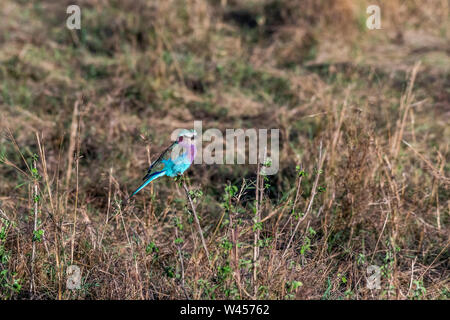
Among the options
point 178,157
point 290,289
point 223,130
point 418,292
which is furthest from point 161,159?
point 223,130

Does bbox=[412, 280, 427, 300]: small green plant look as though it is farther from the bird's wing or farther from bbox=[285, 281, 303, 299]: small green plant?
the bird's wing

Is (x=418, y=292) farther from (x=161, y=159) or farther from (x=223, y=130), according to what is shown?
(x=223, y=130)

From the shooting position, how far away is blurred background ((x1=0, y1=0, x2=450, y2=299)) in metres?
2.98

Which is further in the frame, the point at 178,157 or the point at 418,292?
the point at 178,157

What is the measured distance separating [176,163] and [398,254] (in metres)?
1.49

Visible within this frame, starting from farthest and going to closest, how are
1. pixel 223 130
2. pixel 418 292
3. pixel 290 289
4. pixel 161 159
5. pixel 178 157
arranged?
pixel 223 130, pixel 161 159, pixel 178 157, pixel 418 292, pixel 290 289

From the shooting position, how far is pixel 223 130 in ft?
17.2

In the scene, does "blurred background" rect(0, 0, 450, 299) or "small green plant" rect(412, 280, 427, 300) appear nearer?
"small green plant" rect(412, 280, 427, 300)

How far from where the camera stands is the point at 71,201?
13.2ft

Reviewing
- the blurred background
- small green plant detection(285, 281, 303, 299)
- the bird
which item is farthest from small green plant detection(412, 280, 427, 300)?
the bird

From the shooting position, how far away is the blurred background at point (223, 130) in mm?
2977

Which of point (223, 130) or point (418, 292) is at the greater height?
point (223, 130)

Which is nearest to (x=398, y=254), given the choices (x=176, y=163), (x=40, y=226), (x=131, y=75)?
(x=176, y=163)
